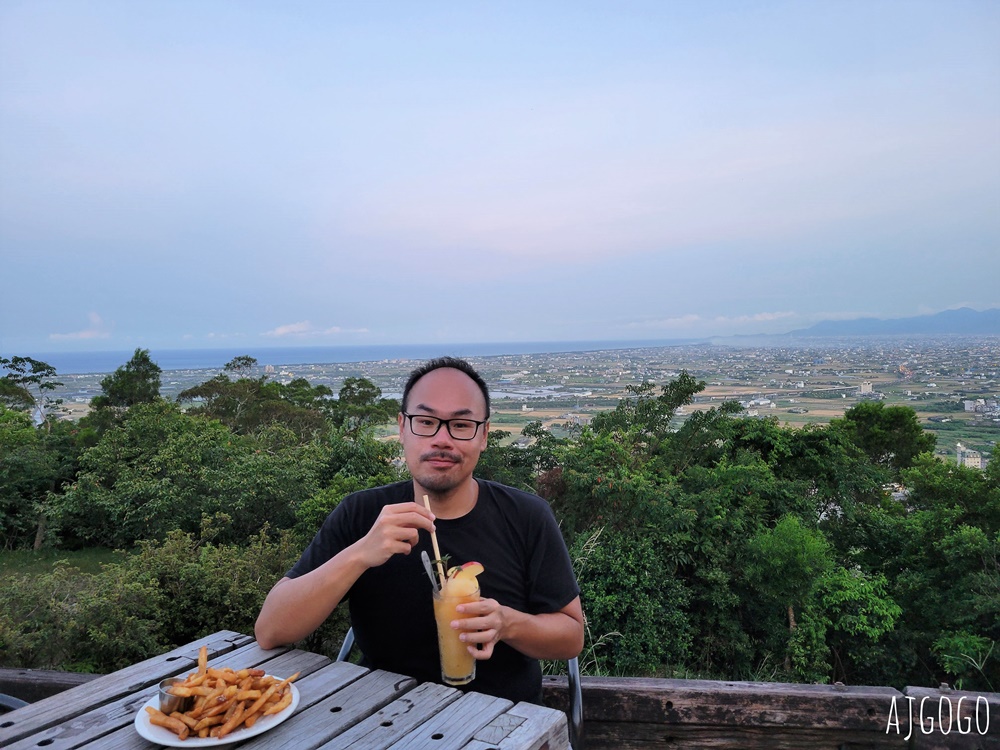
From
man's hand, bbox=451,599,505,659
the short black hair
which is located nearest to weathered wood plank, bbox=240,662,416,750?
man's hand, bbox=451,599,505,659

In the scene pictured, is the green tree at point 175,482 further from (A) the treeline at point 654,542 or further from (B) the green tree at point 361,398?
(B) the green tree at point 361,398

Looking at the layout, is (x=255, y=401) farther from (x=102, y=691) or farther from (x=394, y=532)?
(x=394, y=532)

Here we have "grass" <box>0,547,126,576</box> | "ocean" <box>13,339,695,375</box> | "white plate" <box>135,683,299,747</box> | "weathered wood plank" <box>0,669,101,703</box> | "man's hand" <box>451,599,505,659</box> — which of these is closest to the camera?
"white plate" <box>135,683,299,747</box>

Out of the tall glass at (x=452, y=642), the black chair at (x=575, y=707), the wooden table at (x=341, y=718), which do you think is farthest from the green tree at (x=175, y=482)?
the tall glass at (x=452, y=642)

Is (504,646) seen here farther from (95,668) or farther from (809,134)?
(809,134)

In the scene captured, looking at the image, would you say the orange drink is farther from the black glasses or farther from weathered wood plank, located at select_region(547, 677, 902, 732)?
weathered wood plank, located at select_region(547, 677, 902, 732)

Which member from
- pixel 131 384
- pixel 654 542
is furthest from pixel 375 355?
pixel 654 542

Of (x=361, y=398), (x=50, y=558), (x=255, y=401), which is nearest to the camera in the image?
(x=50, y=558)
